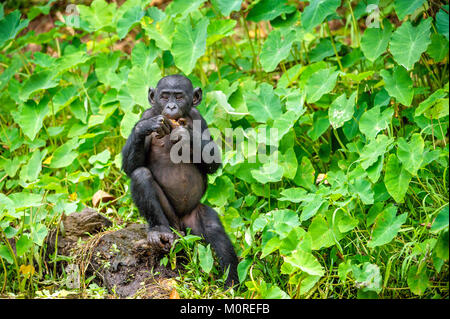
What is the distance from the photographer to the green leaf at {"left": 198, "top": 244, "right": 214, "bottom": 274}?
5207 mm

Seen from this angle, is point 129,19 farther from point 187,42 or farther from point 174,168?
point 174,168

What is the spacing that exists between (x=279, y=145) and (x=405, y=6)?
1.95 meters

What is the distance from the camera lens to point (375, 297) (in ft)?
15.4

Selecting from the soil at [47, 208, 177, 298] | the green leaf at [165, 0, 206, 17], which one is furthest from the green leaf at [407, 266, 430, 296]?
the green leaf at [165, 0, 206, 17]

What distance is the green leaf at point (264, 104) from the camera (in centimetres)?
660

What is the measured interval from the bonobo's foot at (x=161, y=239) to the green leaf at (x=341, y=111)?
2033 millimetres

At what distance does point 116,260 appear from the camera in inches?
217

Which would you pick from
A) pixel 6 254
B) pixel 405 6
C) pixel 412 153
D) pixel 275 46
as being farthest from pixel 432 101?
pixel 6 254

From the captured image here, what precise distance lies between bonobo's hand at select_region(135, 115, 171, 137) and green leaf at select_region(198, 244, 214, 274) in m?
1.09

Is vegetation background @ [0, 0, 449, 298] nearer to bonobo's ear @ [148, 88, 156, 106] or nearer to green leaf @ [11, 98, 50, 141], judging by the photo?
green leaf @ [11, 98, 50, 141]

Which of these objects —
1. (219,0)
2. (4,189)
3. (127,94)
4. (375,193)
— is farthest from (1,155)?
(375,193)

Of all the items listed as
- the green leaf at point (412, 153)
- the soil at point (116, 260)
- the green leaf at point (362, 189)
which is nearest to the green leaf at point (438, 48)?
the green leaf at point (412, 153)

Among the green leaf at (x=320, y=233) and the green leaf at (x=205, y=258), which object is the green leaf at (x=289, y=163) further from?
the green leaf at (x=205, y=258)

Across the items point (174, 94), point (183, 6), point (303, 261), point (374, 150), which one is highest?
point (183, 6)
